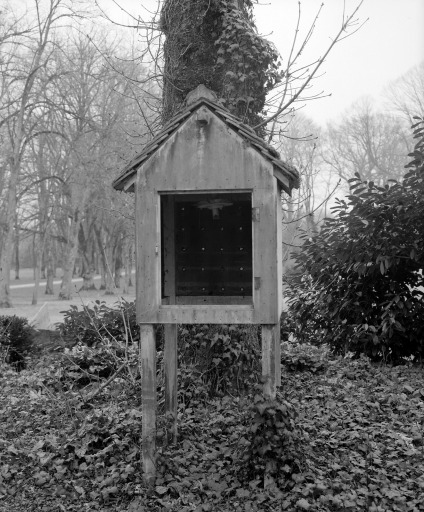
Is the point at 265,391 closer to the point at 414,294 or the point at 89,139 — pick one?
the point at 414,294

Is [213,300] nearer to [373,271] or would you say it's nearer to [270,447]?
[270,447]

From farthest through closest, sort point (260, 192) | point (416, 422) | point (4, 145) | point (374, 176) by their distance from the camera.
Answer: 1. point (374, 176)
2. point (4, 145)
3. point (416, 422)
4. point (260, 192)

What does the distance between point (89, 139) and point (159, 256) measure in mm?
29381

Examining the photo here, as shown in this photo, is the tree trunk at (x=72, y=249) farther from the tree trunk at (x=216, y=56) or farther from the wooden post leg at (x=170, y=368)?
the wooden post leg at (x=170, y=368)

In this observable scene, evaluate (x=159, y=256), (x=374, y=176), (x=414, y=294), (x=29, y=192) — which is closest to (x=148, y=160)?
(x=159, y=256)

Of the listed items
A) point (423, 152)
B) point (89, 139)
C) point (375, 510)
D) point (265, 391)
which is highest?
point (89, 139)

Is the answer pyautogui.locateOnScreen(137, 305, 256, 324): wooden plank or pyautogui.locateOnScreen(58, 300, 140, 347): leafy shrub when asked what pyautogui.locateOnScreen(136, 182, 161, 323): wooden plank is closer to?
pyautogui.locateOnScreen(137, 305, 256, 324): wooden plank

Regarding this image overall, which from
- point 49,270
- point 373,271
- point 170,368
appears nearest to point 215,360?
point 170,368

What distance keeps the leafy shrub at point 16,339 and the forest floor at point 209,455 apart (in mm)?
3881

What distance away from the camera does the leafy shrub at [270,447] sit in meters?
4.40

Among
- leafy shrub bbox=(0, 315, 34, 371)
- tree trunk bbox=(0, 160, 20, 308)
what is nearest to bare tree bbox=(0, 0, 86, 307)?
tree trunk bbox=(0, 160, 20, 308)

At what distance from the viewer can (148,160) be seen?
4527 mm

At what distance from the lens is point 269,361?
4535 mm

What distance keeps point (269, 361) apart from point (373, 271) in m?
4.39
